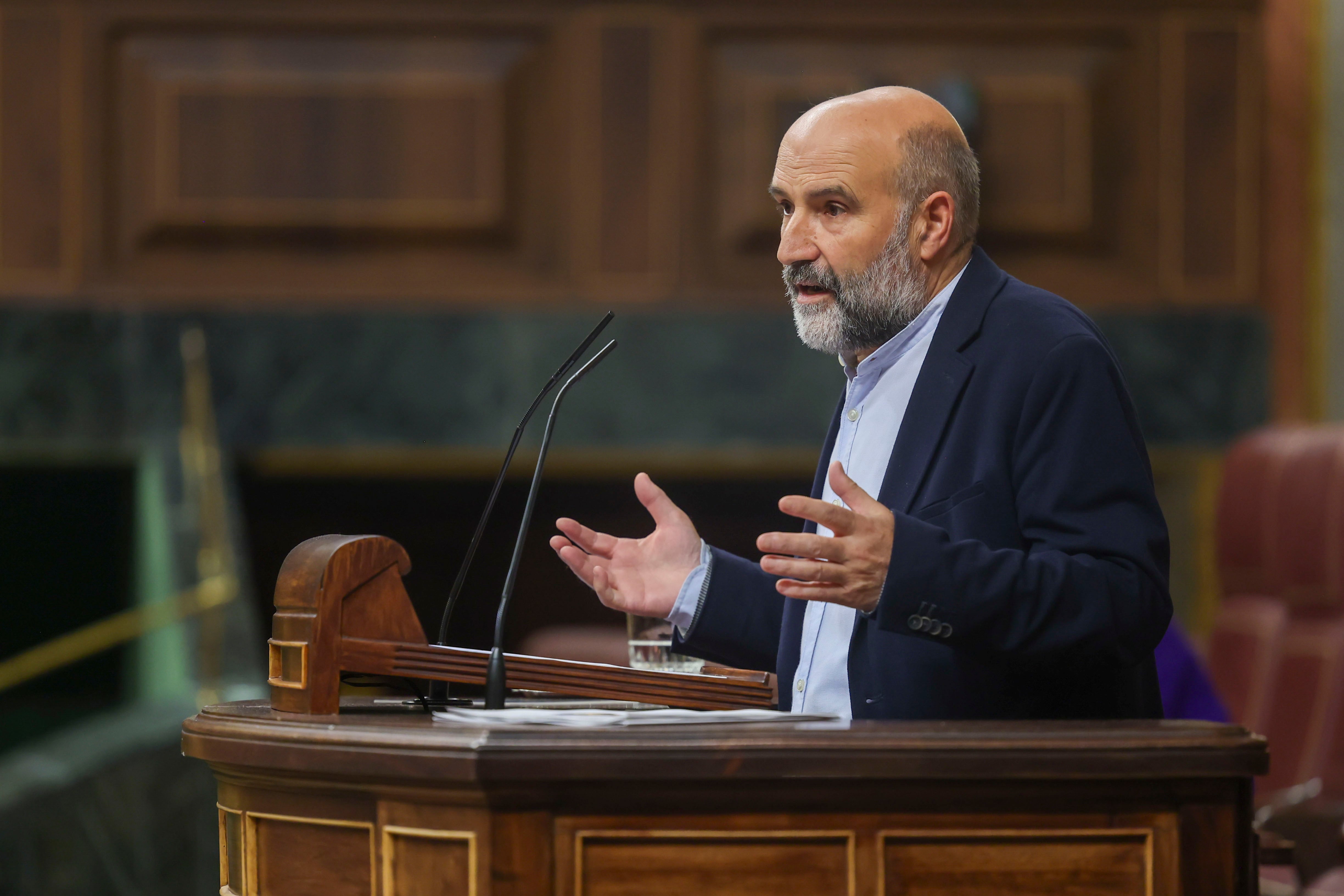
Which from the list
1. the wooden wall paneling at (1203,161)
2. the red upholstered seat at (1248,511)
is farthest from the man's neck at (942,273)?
the wooden wall paneling at (1203,161)

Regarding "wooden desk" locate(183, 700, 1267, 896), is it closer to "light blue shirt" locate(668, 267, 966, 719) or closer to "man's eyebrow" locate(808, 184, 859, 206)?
"light blue shirt" locate(668, 267, 966, 719)

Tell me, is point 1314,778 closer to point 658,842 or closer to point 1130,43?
point 1130,43

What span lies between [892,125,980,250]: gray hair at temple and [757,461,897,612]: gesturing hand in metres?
0.49

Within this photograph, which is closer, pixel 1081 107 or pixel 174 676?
pixel 174 676

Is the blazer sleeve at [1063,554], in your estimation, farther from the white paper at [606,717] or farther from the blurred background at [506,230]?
the blurred background at [506,230]

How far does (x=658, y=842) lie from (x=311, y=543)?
1.46ft

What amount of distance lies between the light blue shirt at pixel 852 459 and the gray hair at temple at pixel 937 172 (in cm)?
8

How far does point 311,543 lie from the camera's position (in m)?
1.40

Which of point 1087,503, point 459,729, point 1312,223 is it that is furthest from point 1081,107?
point 459,729

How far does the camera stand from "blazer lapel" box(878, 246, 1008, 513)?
4.96ft

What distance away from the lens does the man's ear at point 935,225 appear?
1.67m

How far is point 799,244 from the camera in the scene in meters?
1.69

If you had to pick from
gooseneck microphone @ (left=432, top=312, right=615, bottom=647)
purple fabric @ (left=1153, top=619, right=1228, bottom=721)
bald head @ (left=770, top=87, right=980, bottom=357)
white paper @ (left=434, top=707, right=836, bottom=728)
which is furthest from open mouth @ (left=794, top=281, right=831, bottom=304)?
purple fabric @ (left=1153, top=619, right=1228, bottom=721)

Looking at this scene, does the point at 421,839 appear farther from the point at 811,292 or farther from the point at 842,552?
the point at 811,292
